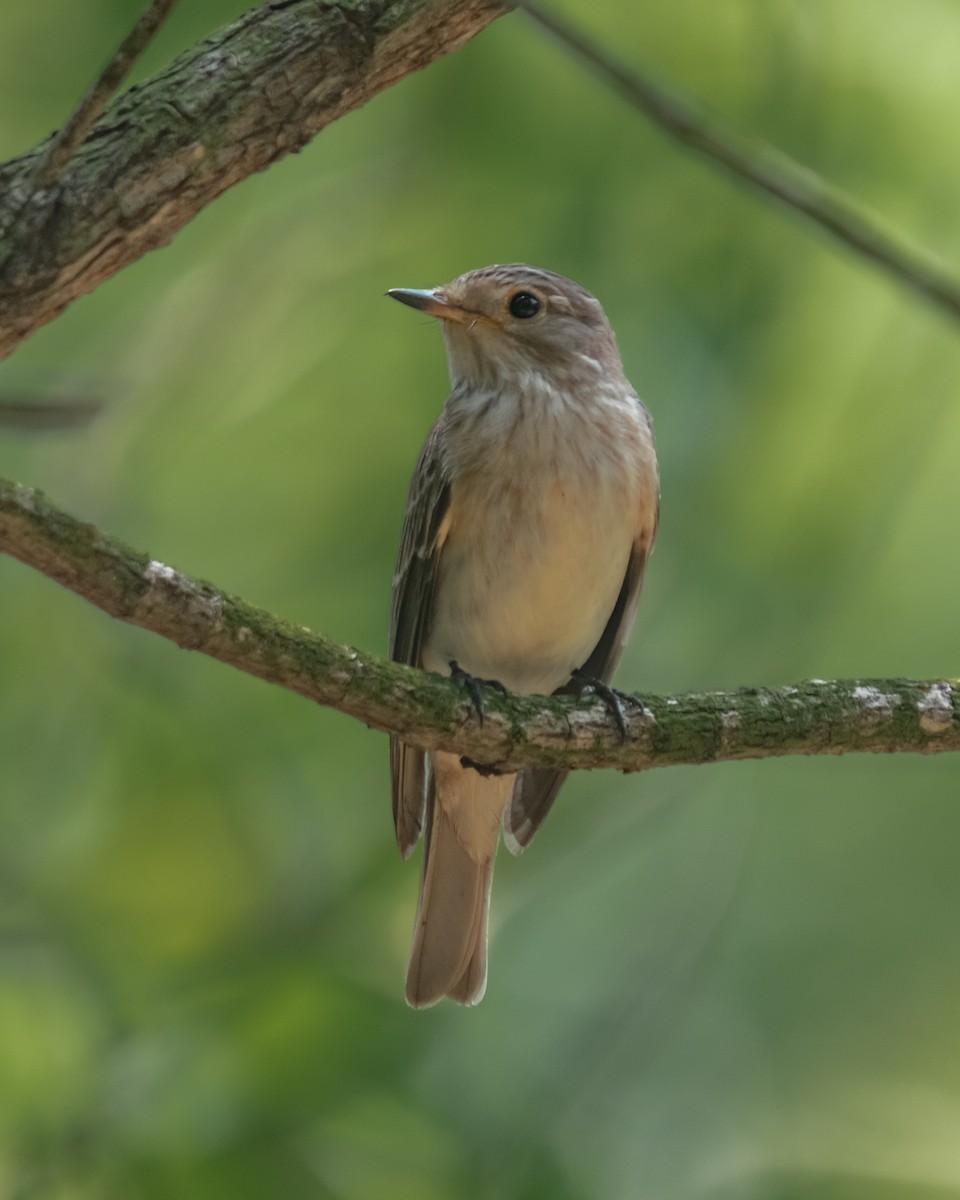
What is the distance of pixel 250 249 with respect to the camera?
4.73m

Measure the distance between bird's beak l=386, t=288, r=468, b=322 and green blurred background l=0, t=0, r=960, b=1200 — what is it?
96cm

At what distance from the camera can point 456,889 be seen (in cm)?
420

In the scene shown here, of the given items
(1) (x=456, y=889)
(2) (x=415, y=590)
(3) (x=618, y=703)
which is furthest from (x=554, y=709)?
(1) (x=456, y=889)

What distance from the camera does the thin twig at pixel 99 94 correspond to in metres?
1.98

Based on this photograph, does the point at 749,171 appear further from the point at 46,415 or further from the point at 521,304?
the point at 521,304

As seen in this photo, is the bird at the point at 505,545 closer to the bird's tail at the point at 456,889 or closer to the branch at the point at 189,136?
the bird's tail at the point at 456,889

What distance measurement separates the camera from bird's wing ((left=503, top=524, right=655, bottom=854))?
162 inches

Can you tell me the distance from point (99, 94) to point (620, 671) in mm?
3167

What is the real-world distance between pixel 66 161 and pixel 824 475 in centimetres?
296

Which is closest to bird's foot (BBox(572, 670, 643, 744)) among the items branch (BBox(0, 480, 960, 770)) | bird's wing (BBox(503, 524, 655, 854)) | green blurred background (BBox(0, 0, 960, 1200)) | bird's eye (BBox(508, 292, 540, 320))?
branch (BBox(0, 480, 960, 770))

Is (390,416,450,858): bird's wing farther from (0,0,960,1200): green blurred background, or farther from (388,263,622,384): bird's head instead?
(0,0,960,1200): green blurred background

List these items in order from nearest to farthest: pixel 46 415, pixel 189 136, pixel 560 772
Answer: pixel 46 415 < pixel 189 136 < pixel 560 772

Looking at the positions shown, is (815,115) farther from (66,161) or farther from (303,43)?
(66,161)

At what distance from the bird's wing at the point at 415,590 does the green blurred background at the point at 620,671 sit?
65 cm
